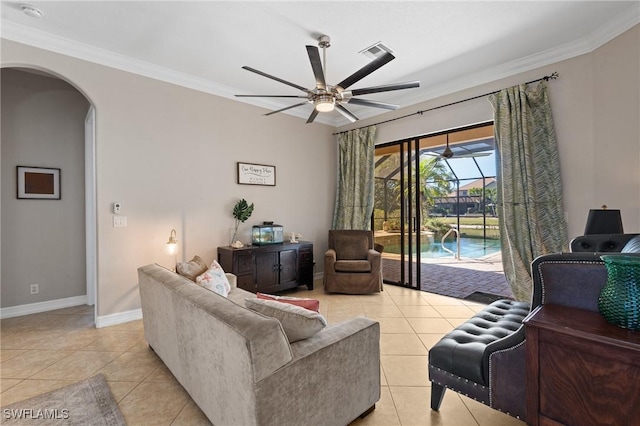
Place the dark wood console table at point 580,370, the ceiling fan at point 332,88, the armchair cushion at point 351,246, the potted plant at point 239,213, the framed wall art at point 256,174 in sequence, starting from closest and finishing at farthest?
the dark wood console table at point 580,370, the ceiling fan at point 332,88, the potted plant at point 239,213, the framed wall art at point 256,174, the armchair cushion at point 351,246

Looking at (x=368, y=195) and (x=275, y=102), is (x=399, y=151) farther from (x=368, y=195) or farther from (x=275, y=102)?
(x=275, y=102)

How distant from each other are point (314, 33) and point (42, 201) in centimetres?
396

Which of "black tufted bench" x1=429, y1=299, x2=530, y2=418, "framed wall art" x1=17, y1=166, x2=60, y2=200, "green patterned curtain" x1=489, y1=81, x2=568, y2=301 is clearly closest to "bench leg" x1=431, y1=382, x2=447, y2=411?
"black tufted bench" x1=429, y1=299, x2=530, y2=418

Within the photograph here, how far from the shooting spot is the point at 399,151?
482 cm

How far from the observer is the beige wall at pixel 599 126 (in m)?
2.64

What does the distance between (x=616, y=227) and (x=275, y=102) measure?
4321mm

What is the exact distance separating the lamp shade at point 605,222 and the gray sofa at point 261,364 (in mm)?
2238

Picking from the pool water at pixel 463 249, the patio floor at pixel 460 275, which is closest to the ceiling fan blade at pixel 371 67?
the pool water at pixel 463 249

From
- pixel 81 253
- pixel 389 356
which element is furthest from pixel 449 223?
pixel 81 253

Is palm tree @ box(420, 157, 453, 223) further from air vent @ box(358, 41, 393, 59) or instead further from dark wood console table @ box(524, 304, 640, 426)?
dark wood console table @ box(524, 304, 640, 426)

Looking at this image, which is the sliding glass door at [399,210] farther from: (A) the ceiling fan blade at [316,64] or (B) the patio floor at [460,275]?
(A) the ceiling fan blade at [316,64]

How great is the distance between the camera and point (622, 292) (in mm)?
1087

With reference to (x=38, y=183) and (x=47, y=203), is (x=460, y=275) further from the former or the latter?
(x=38, y=183)

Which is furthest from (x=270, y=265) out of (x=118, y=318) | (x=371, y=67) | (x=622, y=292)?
A: (x=622, y=292)
